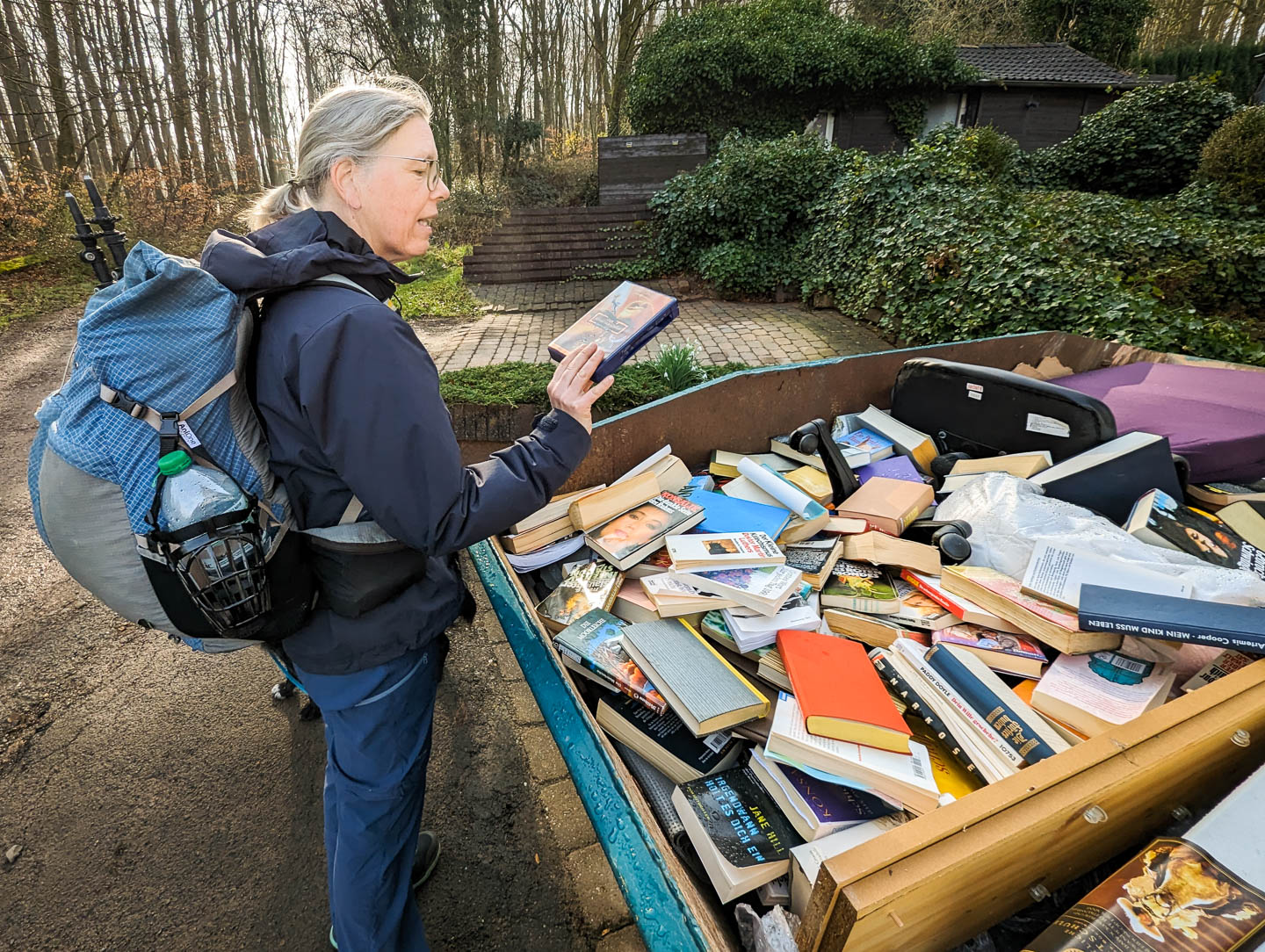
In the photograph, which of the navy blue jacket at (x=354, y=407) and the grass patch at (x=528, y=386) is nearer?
the navy blue jacket at (x=354, y=407)

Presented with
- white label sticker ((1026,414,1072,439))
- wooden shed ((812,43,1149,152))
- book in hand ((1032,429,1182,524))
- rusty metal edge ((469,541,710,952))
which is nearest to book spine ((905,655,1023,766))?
rusty metal edge ((469,541,710,952))

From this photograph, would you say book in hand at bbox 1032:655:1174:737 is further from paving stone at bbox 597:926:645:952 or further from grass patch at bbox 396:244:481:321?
grass patch at bbox 396:244:481:321

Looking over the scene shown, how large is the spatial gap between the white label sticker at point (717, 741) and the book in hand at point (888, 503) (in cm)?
97

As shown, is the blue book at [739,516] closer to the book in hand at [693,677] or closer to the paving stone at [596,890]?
the book in hand at [693,677]

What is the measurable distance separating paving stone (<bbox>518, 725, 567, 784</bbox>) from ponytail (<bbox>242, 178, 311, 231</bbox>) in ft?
6.01

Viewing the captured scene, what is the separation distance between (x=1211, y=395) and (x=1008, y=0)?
22.4 m

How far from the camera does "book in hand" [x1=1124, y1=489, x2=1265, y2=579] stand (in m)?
1.65

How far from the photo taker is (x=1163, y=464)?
1958mm

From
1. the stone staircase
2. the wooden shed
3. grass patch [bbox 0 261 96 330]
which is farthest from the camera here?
the wooden shed

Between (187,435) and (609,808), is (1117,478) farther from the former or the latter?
(187,435)


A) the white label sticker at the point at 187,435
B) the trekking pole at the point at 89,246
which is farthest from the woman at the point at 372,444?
the trekking pole at the point at 89,246

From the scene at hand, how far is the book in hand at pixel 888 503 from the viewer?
199 centimetres

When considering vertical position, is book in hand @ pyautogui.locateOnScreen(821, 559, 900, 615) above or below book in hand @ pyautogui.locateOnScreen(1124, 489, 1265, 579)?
below

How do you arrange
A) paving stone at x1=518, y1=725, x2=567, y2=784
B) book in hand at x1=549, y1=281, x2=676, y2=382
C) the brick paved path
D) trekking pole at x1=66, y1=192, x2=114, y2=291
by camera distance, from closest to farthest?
book in hand at x1=549, y1=281, x2=676, y2=382 → paving stone at x1=518, y1=725, x2=567, y2=784 → trekking pole at x1=66, y1=192, x2=114, y2=291 → the brick paved path
